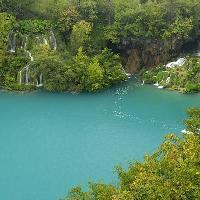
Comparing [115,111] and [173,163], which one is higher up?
[173,163]

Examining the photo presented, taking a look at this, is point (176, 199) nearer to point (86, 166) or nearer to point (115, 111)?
point (86, 166)

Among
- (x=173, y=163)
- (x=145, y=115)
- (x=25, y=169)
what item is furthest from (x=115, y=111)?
(x=173, y=163)

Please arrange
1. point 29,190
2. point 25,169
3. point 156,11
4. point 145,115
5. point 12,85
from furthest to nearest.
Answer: point 156,11
point 12,85
point 145,115
point 25,169
point 29,190

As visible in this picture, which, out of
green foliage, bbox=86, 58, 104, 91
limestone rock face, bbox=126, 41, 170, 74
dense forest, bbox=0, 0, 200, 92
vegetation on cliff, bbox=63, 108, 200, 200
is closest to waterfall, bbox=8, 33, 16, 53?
dense forest, bbox=0, 0, 200, 92

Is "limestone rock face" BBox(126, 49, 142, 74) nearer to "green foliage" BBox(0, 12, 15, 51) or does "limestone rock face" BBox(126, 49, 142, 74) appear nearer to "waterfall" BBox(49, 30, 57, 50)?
"waterfall" BBox(49, 30, 57, 50)

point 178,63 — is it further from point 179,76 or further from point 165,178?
point 165,178

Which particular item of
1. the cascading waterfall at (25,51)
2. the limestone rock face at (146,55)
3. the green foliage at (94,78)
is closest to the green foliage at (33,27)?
the cascading waterfall at (25,51)

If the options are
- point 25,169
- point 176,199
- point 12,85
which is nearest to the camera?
point 176,199
